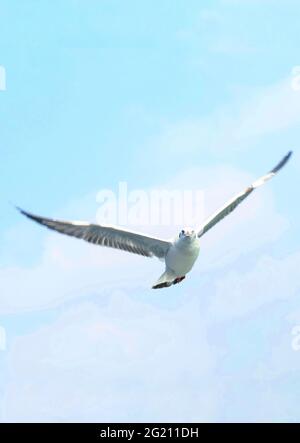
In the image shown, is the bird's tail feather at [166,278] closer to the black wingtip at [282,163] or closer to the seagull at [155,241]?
the seagull at [155,241]

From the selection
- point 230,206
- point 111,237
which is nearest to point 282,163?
point 230,206

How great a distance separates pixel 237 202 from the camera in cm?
3234

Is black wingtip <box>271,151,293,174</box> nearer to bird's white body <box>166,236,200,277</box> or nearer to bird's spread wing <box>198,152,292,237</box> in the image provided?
bird's spread wing <box>198,152,292,237</box>

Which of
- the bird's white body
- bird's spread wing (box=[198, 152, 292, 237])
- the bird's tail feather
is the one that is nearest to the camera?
the bird's white body

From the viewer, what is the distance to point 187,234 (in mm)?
30141

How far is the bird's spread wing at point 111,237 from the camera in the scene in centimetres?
2956

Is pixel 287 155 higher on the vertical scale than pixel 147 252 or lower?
higher

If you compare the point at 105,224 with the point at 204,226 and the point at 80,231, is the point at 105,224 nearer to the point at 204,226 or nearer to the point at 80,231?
the point at 80,231

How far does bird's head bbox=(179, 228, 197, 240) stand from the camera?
3014 centimetres

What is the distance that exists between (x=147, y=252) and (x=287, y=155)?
580 cm

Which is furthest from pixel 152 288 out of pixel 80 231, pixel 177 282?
pixel 80 231

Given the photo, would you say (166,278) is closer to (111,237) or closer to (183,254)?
(183,254)

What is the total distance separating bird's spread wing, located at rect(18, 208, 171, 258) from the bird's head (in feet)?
2.04

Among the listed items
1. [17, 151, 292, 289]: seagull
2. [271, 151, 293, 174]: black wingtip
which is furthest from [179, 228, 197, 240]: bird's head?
[271, 151, 293, 174]: black wingtip
